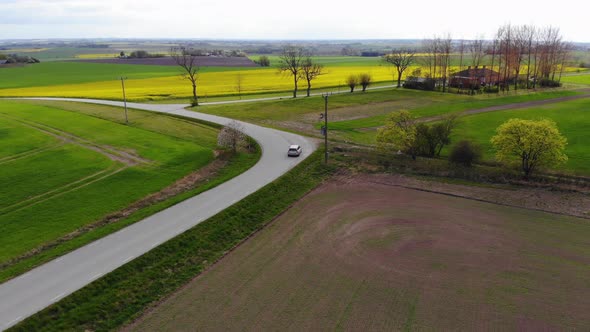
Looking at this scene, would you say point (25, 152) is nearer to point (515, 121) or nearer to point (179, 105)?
point (179, 105)

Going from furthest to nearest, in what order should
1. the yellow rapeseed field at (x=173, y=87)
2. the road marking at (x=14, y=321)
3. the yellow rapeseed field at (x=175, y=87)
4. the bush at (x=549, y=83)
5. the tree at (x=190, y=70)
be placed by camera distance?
the bush at (x=549, y=83) → the yellow rapeseed field at (x=173, y=87) → the yellow rapeseed field at (x=175, y=87) → the tree at (x=190, y=70) → the road marking at (x=14, y=321)

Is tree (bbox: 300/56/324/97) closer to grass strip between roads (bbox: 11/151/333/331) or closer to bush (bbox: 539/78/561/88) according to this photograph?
bush (bbox: 539/78/561/88)

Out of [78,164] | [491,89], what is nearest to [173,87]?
[78,164]

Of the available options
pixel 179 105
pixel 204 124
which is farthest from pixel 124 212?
pixel 179 105

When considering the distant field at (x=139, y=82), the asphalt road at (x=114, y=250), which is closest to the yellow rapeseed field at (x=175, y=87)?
the distant field at (x=139, y=82)

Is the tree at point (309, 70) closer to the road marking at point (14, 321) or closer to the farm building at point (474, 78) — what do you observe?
the farm building at point (474, 78)
